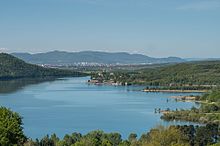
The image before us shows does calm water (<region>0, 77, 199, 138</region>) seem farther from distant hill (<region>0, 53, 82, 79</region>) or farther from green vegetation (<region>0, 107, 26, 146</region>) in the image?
distant hill (<region>0, 53, 82, 79</region>)

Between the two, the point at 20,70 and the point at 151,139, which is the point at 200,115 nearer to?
the point at 151,139

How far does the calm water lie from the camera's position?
22.9 m

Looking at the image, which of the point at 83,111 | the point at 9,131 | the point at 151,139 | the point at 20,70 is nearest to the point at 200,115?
the point at 83,111

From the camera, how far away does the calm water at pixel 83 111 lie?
22922mm

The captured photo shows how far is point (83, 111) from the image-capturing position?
2938cm

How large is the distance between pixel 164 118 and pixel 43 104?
368 inches

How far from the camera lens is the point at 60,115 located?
2725 centimetres

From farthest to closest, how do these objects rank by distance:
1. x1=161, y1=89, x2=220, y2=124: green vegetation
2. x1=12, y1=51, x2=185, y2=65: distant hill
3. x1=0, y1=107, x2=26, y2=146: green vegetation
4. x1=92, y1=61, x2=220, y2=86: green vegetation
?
x1=12, y1=51, x2=185, y2=65: distant hill < x1=92, y1=61, x2=220, y2=86: green vegetation < x1=161, y1=89, x2=220, y2=124: green vegetation < x1=0, y1=107, x2=26, y2=146: green vegetation

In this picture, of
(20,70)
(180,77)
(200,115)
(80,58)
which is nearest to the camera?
(200,115)

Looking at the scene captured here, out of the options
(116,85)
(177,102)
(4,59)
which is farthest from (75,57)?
(177,102)

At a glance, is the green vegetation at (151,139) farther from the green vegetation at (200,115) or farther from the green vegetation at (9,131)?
the green vegetation at (200,115)

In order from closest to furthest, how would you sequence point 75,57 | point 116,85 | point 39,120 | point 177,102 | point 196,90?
1. point 39,120
2. point 177,102
3. point 196,90
4. point 116,85
5. point 75,57

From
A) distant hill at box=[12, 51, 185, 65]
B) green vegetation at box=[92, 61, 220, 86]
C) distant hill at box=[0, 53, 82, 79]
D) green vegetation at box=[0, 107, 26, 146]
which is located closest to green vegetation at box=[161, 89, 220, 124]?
green vegetation at box=[0, 107, 26, 146]

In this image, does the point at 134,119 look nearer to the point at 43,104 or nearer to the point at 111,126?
the point at 111,126
